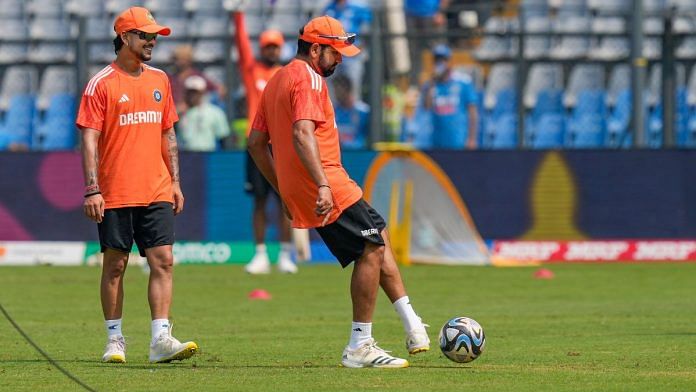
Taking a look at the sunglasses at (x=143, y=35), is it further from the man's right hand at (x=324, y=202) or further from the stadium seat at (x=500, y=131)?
the stadium seat at (x=500, y=131)

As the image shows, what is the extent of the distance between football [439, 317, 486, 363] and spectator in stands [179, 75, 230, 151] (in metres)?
11.6

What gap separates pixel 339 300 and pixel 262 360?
529cm

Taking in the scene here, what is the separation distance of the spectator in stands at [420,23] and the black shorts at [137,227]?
10.7m

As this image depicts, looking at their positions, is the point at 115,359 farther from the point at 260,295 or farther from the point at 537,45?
the point at 537,45

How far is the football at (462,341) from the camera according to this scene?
9.34 meters

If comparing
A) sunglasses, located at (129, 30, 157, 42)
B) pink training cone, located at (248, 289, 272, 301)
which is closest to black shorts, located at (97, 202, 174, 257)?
sunglasses, located at (129, 30, 157, 42)

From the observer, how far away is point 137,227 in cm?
995

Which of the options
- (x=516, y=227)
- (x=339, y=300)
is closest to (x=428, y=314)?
(x=339, y=300)

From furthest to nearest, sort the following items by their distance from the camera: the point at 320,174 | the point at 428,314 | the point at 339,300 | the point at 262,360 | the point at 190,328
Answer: the point at 339,300
the point at 428,314
the point at 190,328
the point at 262,360
the point at 320,174

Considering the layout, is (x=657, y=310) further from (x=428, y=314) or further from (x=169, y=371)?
(x=169, y=371)

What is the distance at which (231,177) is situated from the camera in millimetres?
20344

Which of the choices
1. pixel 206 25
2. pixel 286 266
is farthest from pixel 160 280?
pixel 206 25

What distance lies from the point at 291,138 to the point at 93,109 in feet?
4.56

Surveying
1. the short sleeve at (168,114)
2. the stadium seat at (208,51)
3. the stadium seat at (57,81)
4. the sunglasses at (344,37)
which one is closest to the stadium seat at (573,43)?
the stadium seat at (208,51)
